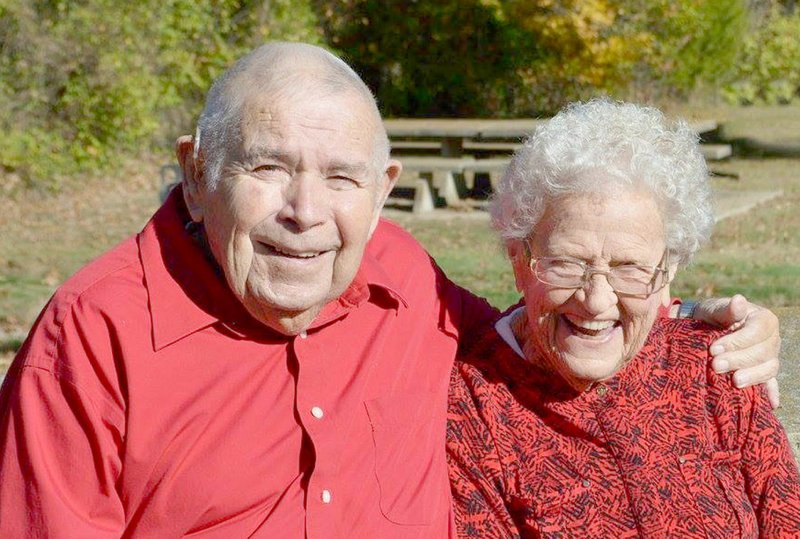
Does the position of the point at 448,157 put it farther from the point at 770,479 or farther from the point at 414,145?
the point at 770,479

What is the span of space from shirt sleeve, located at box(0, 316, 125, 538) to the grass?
3781mm

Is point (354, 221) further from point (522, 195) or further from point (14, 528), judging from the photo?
point (14, 528)

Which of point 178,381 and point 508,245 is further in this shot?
point 508,245

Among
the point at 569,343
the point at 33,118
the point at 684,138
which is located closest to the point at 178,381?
the point at 569,343

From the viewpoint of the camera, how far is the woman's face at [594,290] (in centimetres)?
270

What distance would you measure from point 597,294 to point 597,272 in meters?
0.05

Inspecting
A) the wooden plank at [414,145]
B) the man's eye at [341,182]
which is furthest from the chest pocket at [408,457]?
the wooden plank at [414,145]

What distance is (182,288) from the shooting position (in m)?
2.56

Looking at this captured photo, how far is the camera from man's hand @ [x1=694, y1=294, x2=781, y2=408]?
281cm

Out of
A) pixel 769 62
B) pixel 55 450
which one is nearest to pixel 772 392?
pixel 55 450

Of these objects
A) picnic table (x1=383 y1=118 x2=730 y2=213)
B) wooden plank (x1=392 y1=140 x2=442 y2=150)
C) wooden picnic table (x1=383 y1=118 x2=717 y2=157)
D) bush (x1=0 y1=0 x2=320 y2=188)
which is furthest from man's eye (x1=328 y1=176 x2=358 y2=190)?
wooden plank (x1=392 y1=140 x2=442 y2=150)

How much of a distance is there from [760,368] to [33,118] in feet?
37.6

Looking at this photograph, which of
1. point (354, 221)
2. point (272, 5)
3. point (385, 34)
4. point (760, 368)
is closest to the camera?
point (354, 221)

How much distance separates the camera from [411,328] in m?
2.84
